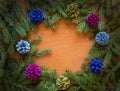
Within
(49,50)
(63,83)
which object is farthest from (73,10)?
(63,83)

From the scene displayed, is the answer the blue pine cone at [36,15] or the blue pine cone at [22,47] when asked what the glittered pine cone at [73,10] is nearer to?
the blue pine cone at [36,15]

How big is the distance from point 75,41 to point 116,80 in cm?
24

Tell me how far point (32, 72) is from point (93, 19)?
338 mm

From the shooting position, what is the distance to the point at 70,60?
59.7 inches

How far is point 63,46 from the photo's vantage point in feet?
5.02

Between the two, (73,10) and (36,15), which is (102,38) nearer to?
(73,10)

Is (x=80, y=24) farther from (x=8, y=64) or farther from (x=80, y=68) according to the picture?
(x=8, y=64)

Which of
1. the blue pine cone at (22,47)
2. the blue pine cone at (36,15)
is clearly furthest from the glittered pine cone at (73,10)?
the blue pine cone at (22,47)

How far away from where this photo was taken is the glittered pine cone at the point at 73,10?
1.52m

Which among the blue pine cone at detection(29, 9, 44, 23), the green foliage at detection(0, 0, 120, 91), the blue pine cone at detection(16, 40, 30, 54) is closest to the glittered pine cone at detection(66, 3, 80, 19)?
the green foliage at detection(0, 0, 120, 91)

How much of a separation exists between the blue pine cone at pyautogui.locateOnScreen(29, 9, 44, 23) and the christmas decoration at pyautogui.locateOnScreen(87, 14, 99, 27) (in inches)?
8.0

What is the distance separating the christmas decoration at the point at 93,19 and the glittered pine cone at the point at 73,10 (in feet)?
0.18

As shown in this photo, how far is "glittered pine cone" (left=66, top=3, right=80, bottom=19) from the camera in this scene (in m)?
1.52

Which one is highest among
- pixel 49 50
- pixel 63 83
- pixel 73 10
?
pixel 73 10
